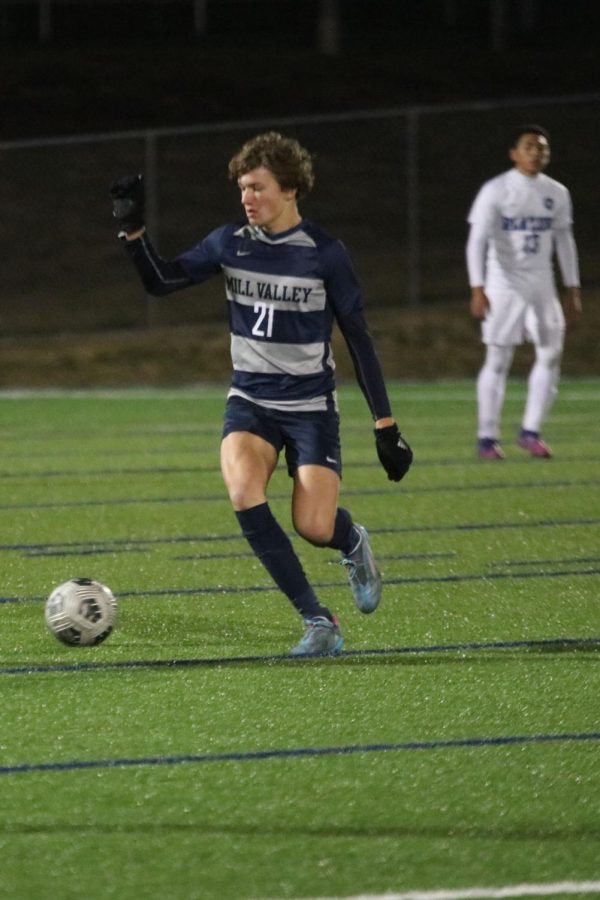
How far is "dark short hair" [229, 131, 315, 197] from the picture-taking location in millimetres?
6339

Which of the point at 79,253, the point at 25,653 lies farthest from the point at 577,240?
the point at 25,653

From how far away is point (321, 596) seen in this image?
761 centimetres

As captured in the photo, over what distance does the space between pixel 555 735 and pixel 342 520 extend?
1656mm

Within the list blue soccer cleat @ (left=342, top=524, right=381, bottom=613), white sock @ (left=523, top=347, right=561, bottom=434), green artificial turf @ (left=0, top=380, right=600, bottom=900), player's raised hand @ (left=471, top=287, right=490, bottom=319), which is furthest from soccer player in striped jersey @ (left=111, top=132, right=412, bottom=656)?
white sock @ (left=523, top=347, right=561, bottom=434)

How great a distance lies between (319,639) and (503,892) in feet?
8.07

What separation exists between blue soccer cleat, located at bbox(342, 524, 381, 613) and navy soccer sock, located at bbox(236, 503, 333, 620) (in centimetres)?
35

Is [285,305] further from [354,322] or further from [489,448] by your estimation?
[489,448]

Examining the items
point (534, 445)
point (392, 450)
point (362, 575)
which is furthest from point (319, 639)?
point (534, 445)

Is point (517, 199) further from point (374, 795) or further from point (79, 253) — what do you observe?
point (79, 253)

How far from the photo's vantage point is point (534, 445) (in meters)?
12.8

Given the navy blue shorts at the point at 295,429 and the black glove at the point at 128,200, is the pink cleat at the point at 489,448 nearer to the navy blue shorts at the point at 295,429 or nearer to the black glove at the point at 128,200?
the navy blue shorts at the point at 295,429

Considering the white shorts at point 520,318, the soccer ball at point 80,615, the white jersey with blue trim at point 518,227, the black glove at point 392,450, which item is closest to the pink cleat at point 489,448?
the white shorts at point 520,318

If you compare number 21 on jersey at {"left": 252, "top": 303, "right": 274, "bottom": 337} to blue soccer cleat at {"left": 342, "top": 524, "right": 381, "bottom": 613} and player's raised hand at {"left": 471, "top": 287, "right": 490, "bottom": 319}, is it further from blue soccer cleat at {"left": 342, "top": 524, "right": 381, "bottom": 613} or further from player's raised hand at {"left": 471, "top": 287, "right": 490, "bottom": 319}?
player's raised hand at {"left": 471, "top": 287, "right": 490, "bottom": 319}

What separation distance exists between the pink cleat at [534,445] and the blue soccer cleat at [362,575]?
20.3ft
